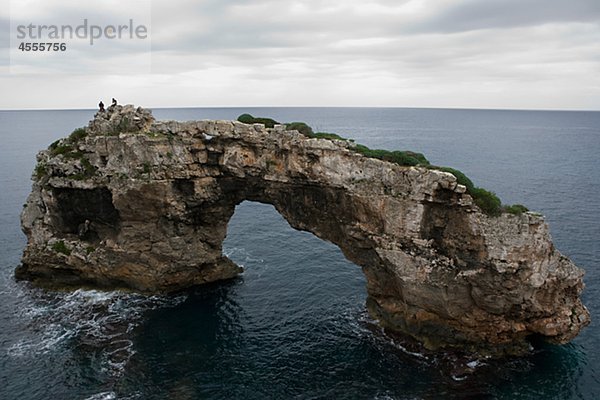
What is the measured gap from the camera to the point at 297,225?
166 ft

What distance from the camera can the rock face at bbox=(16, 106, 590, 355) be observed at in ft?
128

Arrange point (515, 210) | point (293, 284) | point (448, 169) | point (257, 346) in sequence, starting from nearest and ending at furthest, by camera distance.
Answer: point (515, 210)
point (448, 169)
point (257, 346)
point (293, 284)

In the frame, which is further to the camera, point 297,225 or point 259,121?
point 297,225

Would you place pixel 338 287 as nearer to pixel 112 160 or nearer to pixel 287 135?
pixel 287 135

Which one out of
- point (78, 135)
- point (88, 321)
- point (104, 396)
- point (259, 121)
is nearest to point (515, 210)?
point (259, 121)

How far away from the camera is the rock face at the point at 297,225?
39.0 m

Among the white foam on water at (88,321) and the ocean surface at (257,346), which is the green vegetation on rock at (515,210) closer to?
the ocean surface at (257,346)

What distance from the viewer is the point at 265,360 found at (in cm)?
4166

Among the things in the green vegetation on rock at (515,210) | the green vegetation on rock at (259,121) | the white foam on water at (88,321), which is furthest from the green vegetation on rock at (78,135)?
the green vegetation on rock at (515,210)

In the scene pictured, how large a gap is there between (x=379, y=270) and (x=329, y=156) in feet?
42.4

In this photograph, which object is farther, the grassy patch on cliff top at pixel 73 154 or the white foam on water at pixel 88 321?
the grassy patch on cliff top at pixel 73 154

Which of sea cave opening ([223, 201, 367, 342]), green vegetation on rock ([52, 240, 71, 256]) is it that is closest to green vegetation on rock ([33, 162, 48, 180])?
green vegetation on rock ([52, 240, 71, 256])

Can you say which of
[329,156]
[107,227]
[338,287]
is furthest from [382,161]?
[107,227]

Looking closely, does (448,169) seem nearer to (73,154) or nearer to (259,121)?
(259,121)
